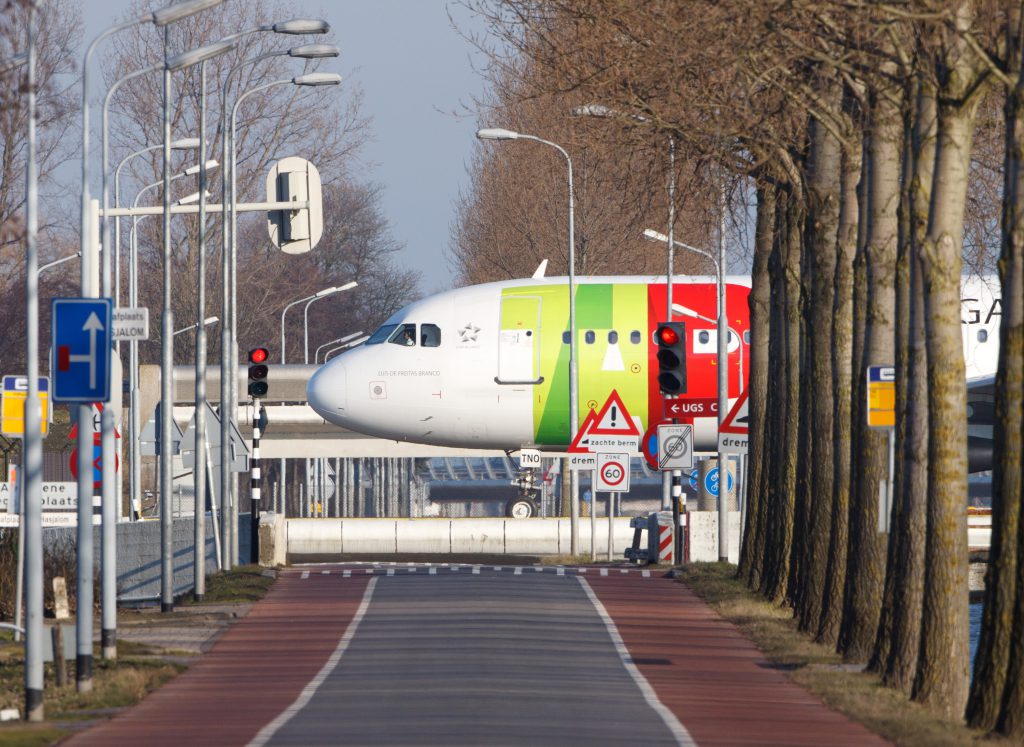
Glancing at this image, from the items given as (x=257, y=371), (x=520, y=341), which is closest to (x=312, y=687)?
(x=257, y=371)

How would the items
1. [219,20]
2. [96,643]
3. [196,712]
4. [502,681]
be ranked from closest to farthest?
[196,712] < [502,681] < [96,643] < [219,20]

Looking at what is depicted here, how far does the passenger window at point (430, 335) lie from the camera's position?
50.2m

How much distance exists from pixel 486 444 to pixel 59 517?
776 inches

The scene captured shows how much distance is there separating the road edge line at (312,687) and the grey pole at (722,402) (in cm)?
971

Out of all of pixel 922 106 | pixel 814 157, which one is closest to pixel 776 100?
pixel 814 157

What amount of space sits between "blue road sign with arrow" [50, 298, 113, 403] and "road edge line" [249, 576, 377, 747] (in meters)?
2.98

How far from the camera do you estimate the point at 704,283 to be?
52.0 m

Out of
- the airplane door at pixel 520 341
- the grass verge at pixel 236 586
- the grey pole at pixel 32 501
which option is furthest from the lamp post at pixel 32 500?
the airplane door at pixel 520 341

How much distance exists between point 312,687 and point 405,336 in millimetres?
30436

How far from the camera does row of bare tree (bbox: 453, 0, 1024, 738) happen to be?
17.6 metres

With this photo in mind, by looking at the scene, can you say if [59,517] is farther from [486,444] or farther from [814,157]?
[486,444]

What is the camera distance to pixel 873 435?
23.2 metres

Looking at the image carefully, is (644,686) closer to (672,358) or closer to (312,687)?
(312,687)

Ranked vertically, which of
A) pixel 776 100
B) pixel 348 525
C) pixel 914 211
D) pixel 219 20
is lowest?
pixel 348 525
